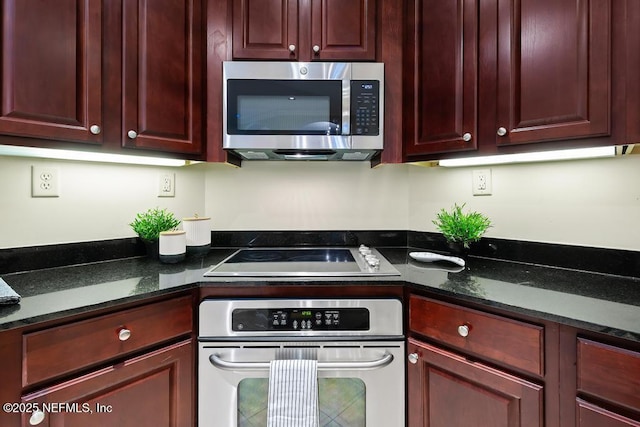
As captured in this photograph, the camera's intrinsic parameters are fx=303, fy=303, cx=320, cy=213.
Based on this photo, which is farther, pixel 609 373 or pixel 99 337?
pixel 99 337

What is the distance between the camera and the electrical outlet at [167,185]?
4.95ft

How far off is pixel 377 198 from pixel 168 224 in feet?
3.48

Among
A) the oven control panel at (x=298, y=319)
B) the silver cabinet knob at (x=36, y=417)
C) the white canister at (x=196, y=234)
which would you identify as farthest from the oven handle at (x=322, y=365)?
the white canister at (x=196, y=234)

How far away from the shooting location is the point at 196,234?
4.54 ft

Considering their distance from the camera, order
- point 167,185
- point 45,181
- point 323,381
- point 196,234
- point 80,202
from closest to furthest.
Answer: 1. point 323,381
2. point 45,181
3. point 80,202
4. point 196,234
5. point 167,185

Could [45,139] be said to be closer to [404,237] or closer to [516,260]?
[404,237]

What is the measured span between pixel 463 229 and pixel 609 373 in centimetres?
71

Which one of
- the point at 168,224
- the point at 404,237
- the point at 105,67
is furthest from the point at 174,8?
the point at 404,237

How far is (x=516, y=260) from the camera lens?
52.0 inches

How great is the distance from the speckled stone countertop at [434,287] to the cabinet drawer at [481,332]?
2.0 inches

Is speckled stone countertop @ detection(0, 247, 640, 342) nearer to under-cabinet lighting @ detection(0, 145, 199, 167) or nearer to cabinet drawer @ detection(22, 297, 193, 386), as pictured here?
cabinet drawer @ detection(22, 297, 193, 386)

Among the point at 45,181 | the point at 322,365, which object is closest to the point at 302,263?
the point at 322,365

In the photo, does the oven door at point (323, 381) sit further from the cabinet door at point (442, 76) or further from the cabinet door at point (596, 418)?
the cabinet door at point (442, 76)

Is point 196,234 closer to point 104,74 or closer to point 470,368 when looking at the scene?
point 104,74
